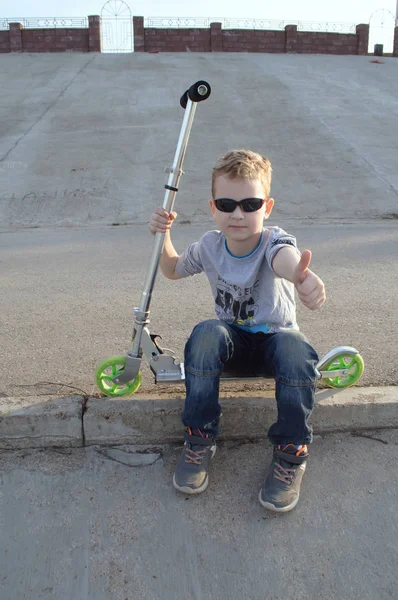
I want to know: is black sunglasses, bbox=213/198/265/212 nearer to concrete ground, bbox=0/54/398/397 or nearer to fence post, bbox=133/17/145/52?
concrete ground, bbox=0/54/398/397

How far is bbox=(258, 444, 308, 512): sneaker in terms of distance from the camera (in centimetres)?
Result: 222

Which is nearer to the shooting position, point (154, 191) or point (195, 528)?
point (195, 528)

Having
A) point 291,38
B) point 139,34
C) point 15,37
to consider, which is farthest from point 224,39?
point 15,37

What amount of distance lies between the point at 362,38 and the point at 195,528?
27.3 meters

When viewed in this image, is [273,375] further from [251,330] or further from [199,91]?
[199,91]

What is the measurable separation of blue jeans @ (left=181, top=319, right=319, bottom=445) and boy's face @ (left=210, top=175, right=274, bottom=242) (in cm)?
41

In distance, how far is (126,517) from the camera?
86.7 inches

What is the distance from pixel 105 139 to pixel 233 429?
973 cm

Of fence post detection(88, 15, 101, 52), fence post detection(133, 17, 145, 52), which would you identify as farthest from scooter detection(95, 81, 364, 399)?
fence post detection(133, 17, 145, 52)

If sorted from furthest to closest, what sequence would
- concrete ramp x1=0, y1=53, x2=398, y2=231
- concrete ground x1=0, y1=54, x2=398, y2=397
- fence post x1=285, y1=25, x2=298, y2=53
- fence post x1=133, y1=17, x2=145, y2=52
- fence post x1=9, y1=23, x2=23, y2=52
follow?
fence post x1=285, y1=25, x2=298, y2=53 < fence post x1=133, y1=17, x2=145, y2=52 < fence post x1=9, y1=23, x2=23, y2=52 < concrete ramp x1=0, y1=53, x2=398, y2=231 < concrete ground x1=0, y1=54, x2=398, y2=397

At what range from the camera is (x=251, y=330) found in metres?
2.57

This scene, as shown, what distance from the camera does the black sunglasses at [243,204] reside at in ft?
7.89

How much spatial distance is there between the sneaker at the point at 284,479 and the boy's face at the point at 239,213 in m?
0.92

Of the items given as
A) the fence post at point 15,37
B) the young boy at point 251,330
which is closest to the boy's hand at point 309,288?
the young boy at point 251,330
